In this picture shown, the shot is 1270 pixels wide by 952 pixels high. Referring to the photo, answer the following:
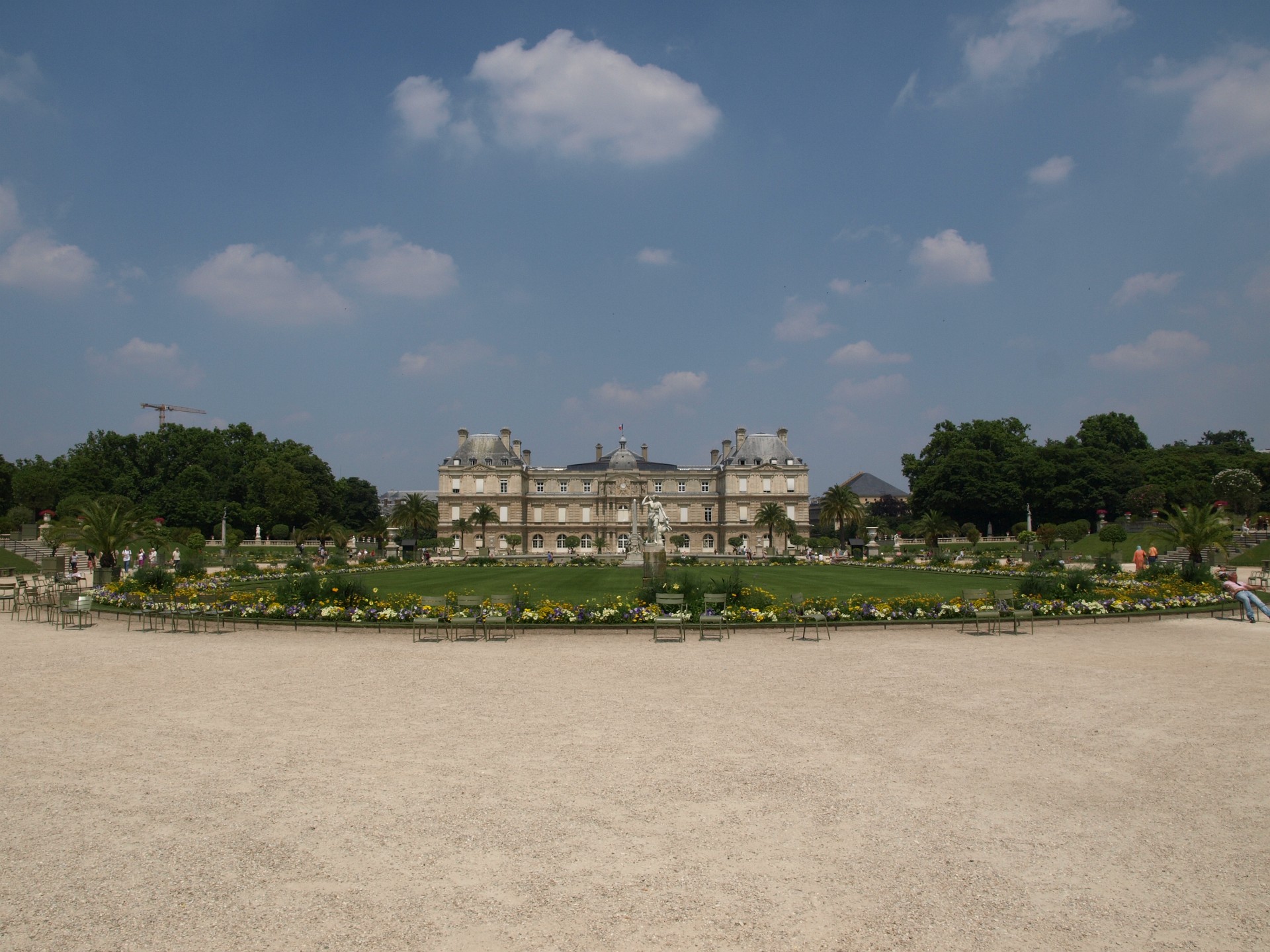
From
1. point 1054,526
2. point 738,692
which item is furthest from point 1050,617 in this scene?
point 1054,526

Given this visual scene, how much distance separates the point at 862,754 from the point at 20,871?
6.18m

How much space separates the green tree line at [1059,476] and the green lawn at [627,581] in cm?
3117

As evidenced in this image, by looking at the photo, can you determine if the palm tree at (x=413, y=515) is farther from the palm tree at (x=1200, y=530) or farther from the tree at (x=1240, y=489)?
the tree at (x=1240, y=489)

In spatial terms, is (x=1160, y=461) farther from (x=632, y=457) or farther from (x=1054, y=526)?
(x=632, y=457)

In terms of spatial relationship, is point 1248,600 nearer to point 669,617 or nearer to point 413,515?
point 669,617

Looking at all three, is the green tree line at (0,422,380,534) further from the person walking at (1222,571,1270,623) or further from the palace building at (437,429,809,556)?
the person walking at (1222,571,1270,623)

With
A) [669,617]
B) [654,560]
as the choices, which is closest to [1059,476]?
[654,560]

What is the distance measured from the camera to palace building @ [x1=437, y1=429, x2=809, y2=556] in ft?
259

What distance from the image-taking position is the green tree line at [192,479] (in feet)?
205

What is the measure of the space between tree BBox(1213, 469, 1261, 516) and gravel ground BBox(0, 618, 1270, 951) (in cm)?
5166

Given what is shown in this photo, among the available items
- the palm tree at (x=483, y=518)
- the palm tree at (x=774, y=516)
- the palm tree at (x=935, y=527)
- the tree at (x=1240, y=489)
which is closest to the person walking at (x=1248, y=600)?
the palm tree at (x=935, y=527)

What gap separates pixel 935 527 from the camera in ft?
176

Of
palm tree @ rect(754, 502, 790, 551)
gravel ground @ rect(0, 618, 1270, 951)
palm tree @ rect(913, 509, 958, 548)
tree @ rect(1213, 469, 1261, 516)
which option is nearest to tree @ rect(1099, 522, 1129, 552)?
palm tree @ rect(913, 509, 958, 548)

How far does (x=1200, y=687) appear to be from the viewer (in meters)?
10.4
